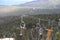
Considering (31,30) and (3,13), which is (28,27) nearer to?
(31,30)

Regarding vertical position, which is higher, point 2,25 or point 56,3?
point 56,3

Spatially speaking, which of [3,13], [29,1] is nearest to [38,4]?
[29,1]

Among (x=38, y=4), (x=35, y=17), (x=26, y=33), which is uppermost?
(x=38, y=4)

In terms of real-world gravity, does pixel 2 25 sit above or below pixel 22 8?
below

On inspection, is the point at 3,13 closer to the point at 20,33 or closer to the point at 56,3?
the point at 20,33

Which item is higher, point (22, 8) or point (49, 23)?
point (22, 8)

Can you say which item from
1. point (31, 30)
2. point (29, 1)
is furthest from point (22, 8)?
point (31, 30)

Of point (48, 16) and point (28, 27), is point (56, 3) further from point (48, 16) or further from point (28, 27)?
point (28, 27)
